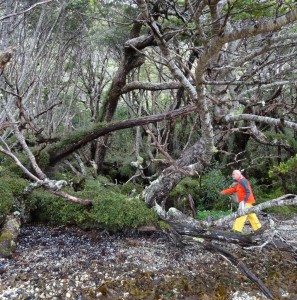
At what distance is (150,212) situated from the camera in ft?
22.4

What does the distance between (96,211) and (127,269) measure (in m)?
1.47

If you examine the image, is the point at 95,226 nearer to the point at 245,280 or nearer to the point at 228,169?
the point at 245,280

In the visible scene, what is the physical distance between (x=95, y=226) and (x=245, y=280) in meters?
3.07

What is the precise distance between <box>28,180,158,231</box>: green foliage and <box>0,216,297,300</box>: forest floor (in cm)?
23

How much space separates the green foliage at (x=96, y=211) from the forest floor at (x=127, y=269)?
234 millimetres

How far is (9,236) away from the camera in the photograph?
5832 millimetres

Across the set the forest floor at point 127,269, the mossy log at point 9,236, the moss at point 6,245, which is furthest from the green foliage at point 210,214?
the moss at point 6,245

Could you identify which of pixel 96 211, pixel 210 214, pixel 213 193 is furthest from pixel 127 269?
pixel 213 193

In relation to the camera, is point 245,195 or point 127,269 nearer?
point 127,269

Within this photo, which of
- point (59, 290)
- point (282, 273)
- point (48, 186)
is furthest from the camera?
point (48, 186)

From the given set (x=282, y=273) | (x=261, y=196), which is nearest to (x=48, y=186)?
(x=282, y=273)

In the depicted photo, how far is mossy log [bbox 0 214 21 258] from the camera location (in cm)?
557

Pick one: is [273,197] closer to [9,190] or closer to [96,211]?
[96,211]

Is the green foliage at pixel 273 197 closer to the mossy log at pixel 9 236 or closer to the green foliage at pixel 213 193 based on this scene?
the green foliage at pixel 213 193
